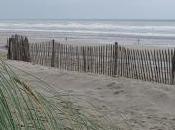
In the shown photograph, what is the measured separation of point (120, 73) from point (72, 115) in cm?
1088

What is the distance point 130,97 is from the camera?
866 cm

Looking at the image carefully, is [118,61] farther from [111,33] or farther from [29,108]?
[111,33]

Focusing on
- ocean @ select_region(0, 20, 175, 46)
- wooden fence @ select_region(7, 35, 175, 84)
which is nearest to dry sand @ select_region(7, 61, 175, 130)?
wooden fence @ select_region(7, 35, 175, 84)

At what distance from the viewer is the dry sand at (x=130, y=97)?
6.97 m

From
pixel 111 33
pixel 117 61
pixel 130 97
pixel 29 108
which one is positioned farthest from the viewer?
pixel 111 33

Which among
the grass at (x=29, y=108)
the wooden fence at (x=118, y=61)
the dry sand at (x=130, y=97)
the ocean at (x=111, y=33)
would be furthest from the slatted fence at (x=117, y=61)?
the ocean at (x=111, y=33)

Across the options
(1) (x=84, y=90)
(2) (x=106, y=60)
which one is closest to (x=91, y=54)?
(2) (x=106, y=60)

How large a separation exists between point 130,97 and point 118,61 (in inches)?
144

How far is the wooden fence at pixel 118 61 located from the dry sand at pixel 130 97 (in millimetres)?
1242

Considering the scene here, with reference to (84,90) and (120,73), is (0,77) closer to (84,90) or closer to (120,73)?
(84,90)

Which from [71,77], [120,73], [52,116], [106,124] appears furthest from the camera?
[120,73]

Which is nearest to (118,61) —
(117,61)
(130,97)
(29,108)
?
(117,61)

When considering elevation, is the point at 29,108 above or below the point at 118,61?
above

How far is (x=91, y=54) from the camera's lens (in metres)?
13.1
